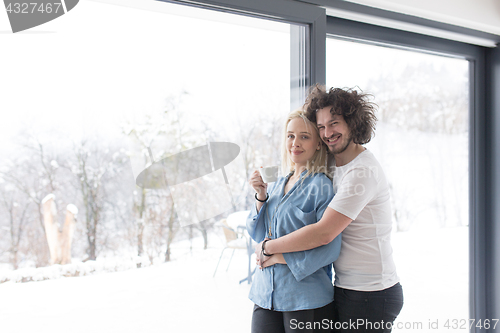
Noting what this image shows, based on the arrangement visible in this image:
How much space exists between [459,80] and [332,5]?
1068mm

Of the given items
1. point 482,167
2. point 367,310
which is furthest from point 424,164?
point 367,310

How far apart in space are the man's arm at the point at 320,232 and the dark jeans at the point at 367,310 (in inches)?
8.9

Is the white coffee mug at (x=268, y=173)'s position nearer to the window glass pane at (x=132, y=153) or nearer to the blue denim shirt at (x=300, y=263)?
the blue denim shirt at (x=300, y=263)

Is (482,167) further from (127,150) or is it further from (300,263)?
(127,150)

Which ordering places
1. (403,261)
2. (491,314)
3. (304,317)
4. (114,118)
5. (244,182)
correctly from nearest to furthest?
1. (304,317)
2. (114,118)
3. (244,182)
4. (403,261)
5. (491,314)

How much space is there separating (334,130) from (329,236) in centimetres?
35

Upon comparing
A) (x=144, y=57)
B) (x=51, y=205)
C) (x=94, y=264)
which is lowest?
(x=94, y=264)

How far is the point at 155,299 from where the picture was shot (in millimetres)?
1296

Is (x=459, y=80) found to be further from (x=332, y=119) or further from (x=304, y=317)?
(x=304, y=317)

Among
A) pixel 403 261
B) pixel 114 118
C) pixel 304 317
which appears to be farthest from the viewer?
pixel 403 261

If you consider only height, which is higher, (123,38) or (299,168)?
(123,38)

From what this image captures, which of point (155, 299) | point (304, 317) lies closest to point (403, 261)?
point (304, 317)

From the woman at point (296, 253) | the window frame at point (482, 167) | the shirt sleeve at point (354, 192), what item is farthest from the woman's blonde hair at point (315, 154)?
the window frame at point (482, 167)

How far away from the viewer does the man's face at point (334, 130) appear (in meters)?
1.14
